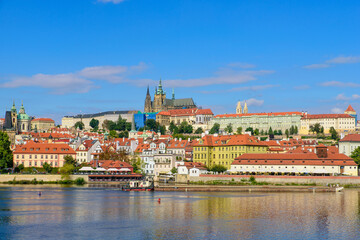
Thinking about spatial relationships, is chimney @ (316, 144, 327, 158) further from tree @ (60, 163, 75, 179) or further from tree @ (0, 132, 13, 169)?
tree @ (0, 132, 13, 169)

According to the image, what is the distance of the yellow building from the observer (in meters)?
92.4

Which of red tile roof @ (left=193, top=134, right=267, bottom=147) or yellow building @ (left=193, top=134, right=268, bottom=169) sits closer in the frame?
yellow building @ (left=193, top=134, right=268, bottom=169)

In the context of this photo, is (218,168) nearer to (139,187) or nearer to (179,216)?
(139,187)

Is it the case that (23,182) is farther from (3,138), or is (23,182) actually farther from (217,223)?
(217,223)

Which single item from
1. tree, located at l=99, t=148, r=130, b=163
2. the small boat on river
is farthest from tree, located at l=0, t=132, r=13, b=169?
the small boat on river

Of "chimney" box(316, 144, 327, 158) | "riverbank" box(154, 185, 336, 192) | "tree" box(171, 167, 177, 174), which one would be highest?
"chimney" box(316, 144, 327, 158)

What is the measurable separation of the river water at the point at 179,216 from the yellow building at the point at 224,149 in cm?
2633

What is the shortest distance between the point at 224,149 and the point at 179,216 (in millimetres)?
47288

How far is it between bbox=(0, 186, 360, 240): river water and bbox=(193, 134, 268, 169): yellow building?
1037 inches

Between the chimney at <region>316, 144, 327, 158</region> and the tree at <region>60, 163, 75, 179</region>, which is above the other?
the chimney at <region>316, 144, 327, 158</region>

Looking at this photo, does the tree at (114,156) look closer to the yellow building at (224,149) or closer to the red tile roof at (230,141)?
the yellow building at (224,149)

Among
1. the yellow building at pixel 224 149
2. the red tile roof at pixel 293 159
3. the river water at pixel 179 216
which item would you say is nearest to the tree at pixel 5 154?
the river water at pixel 179 216

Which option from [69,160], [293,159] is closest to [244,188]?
[293,159]

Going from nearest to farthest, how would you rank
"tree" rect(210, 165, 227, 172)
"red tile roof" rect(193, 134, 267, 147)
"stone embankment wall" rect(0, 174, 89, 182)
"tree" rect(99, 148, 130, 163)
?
"stone embankment wall" rect(0, 174, 89, 182) < "tree" rect(210, 165, 227, 172) < "red tile roof" rect(193, 134, 267, 147) < "tree" rect(99, 148, 130, 163)
